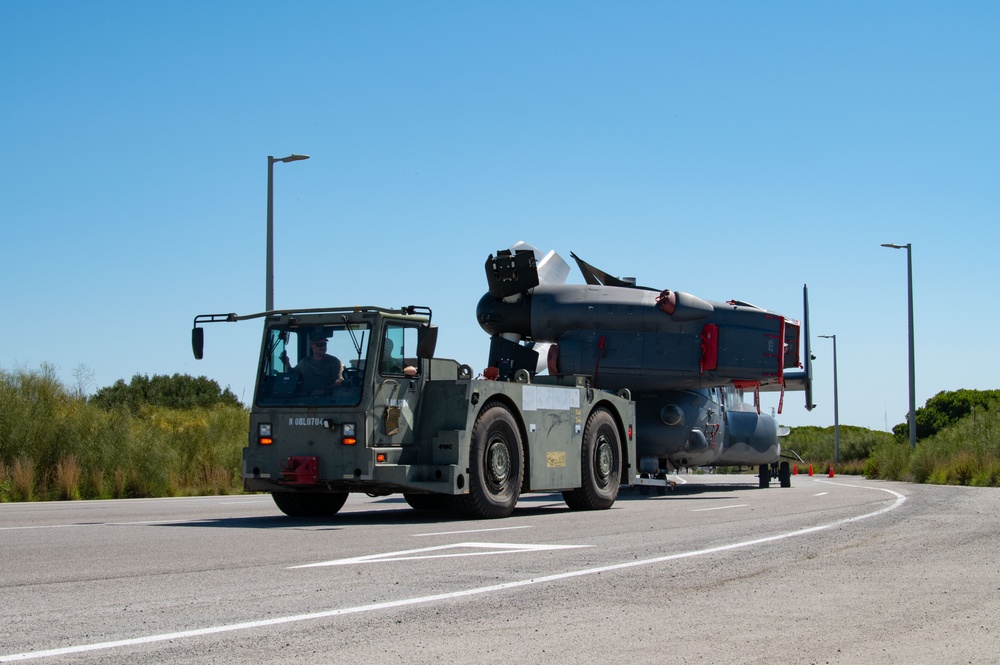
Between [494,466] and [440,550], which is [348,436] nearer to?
[494,466]

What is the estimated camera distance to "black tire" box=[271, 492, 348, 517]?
1572 centimetres

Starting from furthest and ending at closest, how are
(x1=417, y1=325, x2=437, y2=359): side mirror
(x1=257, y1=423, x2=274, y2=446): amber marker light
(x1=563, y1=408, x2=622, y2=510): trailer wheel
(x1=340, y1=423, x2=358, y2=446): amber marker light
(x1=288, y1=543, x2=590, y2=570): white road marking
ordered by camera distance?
(x1=563, y1=408, x2=622, y2=510): trailer wheel
(x1=257, y1=423, x2=274, y2=446): amber marker light
(x1=417, y1=325, x2=437, y2=359): side mirror
(x1=340, y1=423, x2=358, y2=446): amber marker light
(x1=288, y1=543, x2=590, y2=570): white road marking

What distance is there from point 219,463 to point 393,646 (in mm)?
21111

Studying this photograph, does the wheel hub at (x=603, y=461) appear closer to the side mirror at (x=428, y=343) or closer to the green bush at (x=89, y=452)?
the side mirror at (x=428, y=343)

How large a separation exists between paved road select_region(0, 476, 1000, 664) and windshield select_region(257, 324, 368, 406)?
5.20 feet

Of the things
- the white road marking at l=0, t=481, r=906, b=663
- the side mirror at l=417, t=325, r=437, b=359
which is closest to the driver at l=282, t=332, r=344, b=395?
the side mirror at l=417, t=325, r=437, b=359

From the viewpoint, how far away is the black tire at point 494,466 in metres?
15.0

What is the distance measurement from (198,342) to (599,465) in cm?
681

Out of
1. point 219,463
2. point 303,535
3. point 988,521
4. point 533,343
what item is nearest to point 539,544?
point 303,535

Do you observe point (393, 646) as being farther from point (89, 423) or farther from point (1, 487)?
point (89, 423)

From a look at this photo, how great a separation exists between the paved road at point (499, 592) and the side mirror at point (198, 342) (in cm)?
202

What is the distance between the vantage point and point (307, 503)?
15.9 metres

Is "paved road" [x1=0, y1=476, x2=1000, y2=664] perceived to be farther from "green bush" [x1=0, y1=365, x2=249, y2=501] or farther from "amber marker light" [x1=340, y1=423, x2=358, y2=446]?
"green bush" [x1=0, y1=365, x2=249, y2=501]

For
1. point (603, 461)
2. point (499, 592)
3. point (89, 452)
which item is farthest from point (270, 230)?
point (499, 592)
